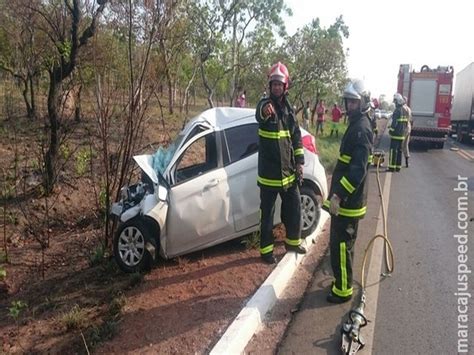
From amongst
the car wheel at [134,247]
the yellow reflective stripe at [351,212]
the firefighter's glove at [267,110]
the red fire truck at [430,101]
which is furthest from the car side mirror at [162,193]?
the red fire truck at [430,101]

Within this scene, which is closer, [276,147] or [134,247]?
[276,147]

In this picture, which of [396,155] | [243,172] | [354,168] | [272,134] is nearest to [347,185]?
[354,168]

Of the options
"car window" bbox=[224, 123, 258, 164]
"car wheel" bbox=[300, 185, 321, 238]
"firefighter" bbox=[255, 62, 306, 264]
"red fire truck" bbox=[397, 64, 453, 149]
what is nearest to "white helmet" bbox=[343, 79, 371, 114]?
"firefighter" bbox=[255, 62, 306, 264]

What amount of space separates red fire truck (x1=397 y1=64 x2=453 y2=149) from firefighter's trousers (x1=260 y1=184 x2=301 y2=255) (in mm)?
14384

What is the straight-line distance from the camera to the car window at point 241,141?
5.13 metres

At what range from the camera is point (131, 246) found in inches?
190

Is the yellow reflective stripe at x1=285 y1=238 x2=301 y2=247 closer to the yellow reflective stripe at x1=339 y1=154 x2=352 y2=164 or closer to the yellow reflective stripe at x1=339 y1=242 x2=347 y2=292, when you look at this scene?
the yellow reflective stripe at x1=339 y1=242 x2=347 y2=292

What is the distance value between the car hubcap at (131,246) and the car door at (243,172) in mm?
1143

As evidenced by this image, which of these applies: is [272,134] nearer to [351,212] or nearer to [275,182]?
[275,182]

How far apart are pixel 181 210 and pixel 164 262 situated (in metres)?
0.76

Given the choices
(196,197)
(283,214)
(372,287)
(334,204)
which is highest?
(334,204)

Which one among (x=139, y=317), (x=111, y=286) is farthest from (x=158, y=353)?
(x=111, y=286)

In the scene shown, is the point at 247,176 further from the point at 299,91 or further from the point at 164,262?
the point at 299,91

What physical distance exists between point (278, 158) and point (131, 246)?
1970mm
